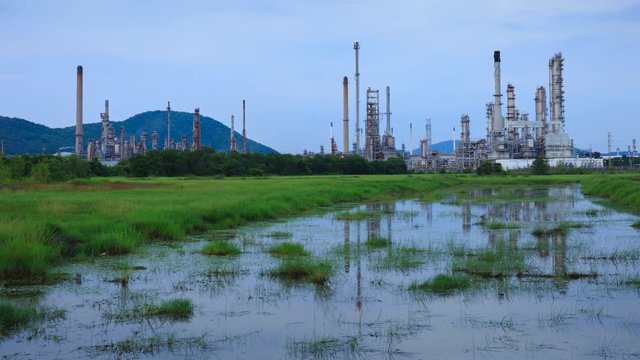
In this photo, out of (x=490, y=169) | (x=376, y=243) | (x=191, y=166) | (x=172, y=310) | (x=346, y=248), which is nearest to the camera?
(x=172, y=310)

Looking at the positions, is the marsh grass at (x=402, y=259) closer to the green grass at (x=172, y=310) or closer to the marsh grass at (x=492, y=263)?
the marsh grass at (x=492, y=263)

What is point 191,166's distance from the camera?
233 feet

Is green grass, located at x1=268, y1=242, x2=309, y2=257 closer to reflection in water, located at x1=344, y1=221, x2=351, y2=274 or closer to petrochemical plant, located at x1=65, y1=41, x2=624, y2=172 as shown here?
reflection in water, located at x1=344, y1=221, x2=351, y2=274

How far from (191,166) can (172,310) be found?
6390 centimetres

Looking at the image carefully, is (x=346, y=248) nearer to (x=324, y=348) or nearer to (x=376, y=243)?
(x=376, y=243)

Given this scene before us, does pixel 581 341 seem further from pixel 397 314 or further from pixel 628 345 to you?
pixel 397 314

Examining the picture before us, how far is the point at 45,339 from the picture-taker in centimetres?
736

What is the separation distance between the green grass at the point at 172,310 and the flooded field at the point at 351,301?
0.02m

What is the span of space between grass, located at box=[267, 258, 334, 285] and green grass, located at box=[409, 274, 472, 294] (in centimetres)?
150

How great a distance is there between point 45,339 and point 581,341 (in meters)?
5.91

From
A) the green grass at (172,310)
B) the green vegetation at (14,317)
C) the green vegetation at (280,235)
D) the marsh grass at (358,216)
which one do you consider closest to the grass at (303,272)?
the green grass at (172,310)

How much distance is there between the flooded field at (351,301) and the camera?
277 inches

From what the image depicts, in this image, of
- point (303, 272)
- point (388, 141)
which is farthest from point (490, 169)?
point (303, 272)

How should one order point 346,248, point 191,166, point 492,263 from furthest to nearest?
point 191,166 → point 346,248 → point 492,263
